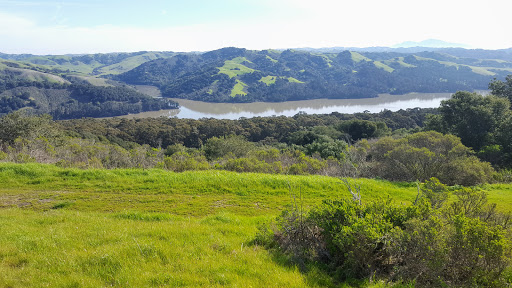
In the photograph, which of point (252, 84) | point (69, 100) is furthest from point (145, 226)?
point (252, 84)

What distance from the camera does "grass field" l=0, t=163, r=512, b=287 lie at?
3912 mm

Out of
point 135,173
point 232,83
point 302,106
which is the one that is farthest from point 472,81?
point 135,173

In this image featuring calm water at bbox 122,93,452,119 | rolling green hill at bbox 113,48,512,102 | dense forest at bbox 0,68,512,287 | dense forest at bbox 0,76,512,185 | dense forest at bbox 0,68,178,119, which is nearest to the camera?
dense forest at bbox 0,68,512,287

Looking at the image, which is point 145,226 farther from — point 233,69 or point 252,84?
point 233,69

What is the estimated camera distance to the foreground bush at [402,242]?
3541 mm

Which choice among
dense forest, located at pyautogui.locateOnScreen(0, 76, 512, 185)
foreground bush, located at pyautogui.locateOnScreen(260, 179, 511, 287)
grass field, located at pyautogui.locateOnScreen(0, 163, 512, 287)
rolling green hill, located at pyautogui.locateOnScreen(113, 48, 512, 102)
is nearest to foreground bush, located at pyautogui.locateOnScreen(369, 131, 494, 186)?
dense forest, located at pyautogui.locateOnScreen(0, 76, 512, 185)

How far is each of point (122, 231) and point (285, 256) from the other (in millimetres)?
3272

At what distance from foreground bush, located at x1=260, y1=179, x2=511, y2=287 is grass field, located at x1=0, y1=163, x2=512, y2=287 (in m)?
0.49

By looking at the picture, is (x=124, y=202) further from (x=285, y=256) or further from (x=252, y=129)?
(x=252, y=129)

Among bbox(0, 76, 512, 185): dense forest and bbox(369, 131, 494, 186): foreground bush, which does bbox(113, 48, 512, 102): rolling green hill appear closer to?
bbox(0, 76, 512, 185): dense forest

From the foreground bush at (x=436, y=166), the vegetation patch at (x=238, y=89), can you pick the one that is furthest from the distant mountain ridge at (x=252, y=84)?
the foreground bush at (x=436, y=166)

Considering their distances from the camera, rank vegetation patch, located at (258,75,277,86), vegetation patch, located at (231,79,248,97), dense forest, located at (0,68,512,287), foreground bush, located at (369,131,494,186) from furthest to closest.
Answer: vegetation patch, located at (258,75,277,86) → vegetation patch, located at (231,79,248,97) → foreground bush, located at (369,131,494,186) → dense forest, located at (0,68,512,287)

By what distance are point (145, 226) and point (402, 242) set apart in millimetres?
4792

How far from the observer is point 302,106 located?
11606cm
